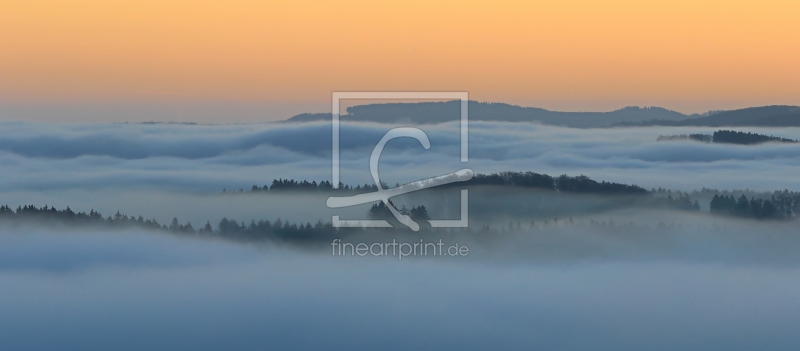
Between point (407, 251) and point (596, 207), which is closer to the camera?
point (407, 251)

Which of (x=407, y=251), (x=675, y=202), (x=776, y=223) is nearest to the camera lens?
Result: (x=407, y=251)

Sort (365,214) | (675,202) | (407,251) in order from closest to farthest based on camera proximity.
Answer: (365,214) < (407,251) < (675,202)

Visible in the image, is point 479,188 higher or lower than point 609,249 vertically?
higher

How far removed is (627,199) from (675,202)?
10.7ft

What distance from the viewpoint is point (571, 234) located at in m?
48.6

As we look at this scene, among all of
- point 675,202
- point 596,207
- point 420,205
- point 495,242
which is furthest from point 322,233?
point 675,202

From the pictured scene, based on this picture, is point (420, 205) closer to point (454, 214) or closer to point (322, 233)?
point (454, 214)

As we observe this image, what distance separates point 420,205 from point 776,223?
25586 millimetres

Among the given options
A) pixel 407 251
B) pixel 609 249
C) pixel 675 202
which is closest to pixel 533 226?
pixel 609 249

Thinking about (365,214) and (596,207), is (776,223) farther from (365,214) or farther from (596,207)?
(365,214)

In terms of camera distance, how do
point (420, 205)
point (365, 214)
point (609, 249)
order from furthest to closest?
point (609, 249) < point (420, 205) < point (365, 214)

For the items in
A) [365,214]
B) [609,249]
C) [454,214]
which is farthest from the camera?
[609,249]

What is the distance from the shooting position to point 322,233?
4028 cm

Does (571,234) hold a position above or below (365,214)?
below
